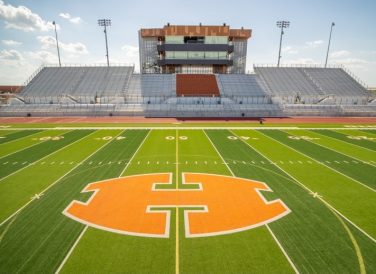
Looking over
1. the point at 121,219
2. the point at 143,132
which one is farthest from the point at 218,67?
the point at 121,219

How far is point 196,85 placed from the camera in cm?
5425

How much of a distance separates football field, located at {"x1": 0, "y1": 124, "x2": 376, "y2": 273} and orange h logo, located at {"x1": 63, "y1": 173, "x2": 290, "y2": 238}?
5 centimetres

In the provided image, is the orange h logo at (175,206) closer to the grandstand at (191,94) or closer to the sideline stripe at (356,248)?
the sideline stripe at (356,248)

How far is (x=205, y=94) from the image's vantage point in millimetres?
51219

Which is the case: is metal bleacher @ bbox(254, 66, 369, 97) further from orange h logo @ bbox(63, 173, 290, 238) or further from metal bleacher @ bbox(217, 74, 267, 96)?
orange h logo @ bbox(63, 173, 290, 238)

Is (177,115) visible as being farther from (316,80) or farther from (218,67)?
(316,80)

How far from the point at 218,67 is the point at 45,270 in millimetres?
58771

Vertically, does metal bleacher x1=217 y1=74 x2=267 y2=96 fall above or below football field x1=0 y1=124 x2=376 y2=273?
above

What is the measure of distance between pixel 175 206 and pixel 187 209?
0.59m

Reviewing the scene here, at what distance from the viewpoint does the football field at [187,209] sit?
7398 millimetres

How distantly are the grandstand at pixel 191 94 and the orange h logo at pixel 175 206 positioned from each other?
95.1ft

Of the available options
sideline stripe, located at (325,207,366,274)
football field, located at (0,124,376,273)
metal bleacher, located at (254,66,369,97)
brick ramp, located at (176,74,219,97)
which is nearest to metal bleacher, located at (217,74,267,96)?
brick ramp, located at (176,74,219,97)

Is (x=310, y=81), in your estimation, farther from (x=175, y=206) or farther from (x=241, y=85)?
(x=175, y=206)

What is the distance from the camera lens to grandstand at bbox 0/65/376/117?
141 feet
